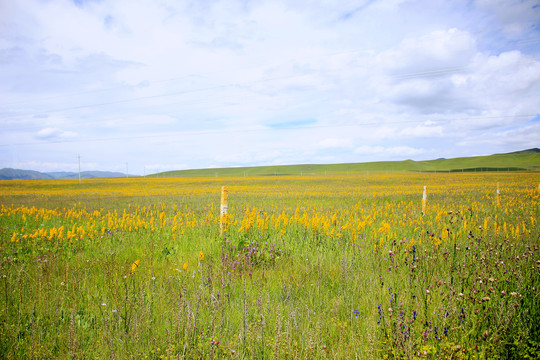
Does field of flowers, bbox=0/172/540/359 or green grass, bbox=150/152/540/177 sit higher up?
green grass, bbox=150/152/540/177

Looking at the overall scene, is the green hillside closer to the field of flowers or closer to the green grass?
the green grass

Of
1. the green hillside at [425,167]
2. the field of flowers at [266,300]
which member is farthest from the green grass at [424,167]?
the field of flowers at [266,300]

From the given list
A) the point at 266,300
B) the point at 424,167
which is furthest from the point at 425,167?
the point at 266,300

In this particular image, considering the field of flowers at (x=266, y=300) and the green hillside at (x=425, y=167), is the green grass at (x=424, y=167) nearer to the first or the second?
the green hillside at (x=425, y=167)

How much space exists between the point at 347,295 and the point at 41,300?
3918mm

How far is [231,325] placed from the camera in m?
2.78

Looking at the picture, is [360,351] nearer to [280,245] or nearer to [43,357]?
[43,357]

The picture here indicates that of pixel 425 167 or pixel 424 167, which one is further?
pixel 424 167

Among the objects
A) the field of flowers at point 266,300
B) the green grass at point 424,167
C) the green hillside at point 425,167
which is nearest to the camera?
the field of flowers at point 266,300

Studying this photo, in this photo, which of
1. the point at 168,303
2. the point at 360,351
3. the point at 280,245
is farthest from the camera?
the point at 280,245

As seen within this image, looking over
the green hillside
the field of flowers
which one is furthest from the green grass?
the field of flowers

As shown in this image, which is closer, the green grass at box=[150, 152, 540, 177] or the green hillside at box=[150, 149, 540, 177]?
the green grass at box=[150, 152, 540, 177]

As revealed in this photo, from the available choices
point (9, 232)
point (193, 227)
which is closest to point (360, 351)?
point (193, 227)

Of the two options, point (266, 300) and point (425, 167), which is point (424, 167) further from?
point (266, 300)
